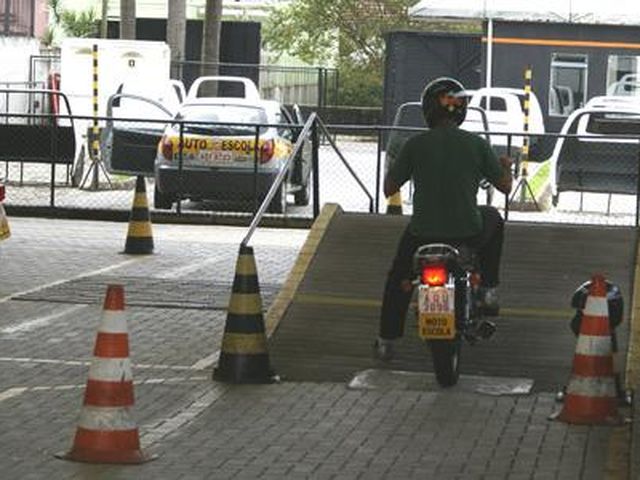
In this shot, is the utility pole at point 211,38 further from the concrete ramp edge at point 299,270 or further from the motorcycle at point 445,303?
the motorcycle at point 445,303

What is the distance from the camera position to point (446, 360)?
33.9 feet

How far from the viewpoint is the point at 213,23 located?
4456 centimetres

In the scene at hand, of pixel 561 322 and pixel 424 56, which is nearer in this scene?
→ pixel 561 322

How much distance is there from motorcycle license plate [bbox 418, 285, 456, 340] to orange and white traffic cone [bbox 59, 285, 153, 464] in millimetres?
2153

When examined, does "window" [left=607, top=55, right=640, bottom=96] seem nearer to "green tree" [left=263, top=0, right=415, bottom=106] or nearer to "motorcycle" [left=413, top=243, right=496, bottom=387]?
"green tree" [left=263, top=0, right=415, bottom=106]

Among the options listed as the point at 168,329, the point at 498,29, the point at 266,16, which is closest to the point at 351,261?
the point at 168,329

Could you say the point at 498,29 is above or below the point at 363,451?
above

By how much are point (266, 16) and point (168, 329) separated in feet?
169

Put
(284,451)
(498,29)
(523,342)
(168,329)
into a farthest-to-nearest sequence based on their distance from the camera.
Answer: (498,29) → (168,329) → (523,342) → (284,451)

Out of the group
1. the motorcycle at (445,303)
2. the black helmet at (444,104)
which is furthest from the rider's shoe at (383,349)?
the black helmet at (444,104)

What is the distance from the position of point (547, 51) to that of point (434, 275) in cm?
3307

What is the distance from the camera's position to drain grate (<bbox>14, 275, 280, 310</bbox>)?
1467cm

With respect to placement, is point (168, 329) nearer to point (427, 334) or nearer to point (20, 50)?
point (427, 334)

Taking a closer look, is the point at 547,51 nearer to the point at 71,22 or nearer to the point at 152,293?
the point at 71,22
